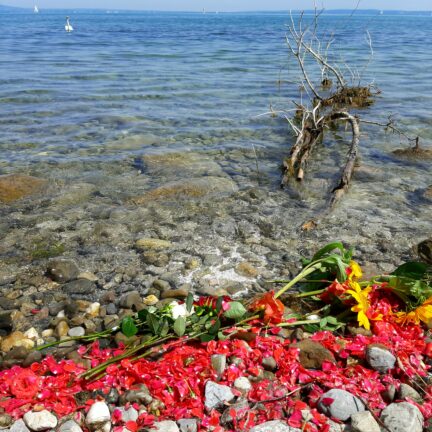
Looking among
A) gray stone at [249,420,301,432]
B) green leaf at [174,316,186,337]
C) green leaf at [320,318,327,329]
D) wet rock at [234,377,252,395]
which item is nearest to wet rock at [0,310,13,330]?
green leaf at [174,316,186,337]

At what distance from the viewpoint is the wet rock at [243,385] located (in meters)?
2.95

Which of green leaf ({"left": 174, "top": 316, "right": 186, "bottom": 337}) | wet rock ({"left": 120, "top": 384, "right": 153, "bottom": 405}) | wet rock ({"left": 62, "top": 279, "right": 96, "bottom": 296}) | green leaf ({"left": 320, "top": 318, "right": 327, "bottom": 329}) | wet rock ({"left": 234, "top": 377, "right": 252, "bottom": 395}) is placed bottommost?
wet rock ({"left": 62, "top": 279, "right": 96, "bottom": 296})

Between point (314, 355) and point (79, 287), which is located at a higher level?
point (314, 355)

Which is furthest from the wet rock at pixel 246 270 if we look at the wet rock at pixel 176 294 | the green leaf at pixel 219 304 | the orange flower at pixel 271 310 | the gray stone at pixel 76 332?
the gray stone at pixel 76 332

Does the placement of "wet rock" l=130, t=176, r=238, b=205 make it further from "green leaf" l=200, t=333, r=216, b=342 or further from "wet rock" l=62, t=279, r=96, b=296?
"green leaf" l=200, t=333, r=216, b=342

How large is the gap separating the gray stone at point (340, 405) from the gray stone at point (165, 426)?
0.85 metres

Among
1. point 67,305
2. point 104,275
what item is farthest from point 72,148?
point 67,305

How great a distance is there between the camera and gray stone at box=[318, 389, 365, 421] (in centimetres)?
268

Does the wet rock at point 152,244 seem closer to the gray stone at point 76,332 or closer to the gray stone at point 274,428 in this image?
the gray stone at point 76,332

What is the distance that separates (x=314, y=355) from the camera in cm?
316

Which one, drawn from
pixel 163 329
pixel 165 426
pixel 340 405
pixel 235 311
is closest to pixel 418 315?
pixel 340 405

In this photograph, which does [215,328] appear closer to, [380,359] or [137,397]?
[137,397]

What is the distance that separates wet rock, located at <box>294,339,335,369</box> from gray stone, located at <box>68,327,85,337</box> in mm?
1767

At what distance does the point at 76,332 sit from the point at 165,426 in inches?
57.4
